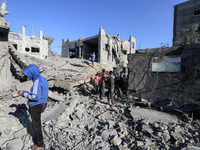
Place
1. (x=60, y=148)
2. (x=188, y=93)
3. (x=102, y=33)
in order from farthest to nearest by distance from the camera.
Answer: (x=102, y=33) < (x=188, y=93) < (x=60, y=148)

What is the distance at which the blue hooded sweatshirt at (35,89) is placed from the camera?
2.41m

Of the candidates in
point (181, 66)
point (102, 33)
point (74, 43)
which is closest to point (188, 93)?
point (181, 66)

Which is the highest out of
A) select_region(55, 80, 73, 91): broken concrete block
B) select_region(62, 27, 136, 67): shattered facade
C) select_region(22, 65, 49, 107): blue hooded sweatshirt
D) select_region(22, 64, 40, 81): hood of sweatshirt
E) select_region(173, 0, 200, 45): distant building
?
select_region(173, 0, 200, 45): distant building

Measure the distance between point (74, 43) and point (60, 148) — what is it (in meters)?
18.3

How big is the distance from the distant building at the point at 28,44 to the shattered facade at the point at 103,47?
7880 mm

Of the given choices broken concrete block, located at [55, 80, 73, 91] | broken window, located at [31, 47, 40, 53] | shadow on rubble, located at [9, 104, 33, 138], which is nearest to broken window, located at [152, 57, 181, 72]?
broken concrete block, located at [55, 80, 73, 91]

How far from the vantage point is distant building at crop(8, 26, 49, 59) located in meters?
20.9

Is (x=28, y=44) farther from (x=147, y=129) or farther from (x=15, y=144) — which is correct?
(x=147, y=129)

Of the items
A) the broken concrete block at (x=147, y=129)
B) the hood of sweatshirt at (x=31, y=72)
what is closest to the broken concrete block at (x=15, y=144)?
the hood of sweatshirt at (x=31, y=72)

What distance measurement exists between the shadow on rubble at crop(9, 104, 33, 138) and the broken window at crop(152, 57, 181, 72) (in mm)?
5811

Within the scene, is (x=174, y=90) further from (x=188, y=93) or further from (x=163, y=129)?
(x=163, y=129)

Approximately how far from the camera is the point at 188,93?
4320mm

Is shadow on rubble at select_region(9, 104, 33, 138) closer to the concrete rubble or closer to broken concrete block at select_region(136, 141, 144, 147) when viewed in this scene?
the concrete rubble

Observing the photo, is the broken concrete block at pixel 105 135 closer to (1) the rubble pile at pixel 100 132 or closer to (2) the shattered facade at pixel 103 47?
(1) the rubble pile at pixel 100 132
